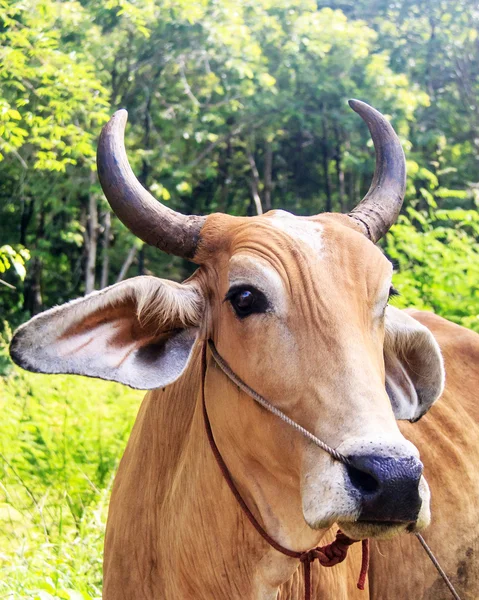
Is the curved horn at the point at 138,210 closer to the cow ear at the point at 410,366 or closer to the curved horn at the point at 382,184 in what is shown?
the curved horn at the point at 382,184

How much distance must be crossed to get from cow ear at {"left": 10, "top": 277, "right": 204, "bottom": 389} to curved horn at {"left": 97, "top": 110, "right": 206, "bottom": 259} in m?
0.17

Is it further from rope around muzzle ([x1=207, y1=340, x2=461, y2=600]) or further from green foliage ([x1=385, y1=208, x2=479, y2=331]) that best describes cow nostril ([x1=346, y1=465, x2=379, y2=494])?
green foliage ([x1=385, y1=208, x2=479, y2=331])

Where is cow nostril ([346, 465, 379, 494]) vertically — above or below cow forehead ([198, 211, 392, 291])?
below

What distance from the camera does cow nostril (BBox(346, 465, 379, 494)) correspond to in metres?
2.03

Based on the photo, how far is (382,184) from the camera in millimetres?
3172

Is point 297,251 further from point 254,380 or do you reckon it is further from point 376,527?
point 376,527

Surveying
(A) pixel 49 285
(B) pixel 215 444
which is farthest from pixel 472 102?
(B) pixel 215 444

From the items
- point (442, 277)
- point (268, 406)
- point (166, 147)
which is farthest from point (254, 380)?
point (166, 147)

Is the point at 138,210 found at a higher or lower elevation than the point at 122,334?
higher

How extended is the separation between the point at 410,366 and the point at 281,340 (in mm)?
849

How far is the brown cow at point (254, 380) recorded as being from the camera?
215cm

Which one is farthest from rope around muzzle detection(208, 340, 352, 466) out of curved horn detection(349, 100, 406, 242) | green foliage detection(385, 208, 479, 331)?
green foliage detection(385, 208, 479, 331)

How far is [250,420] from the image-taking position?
98.0 inches

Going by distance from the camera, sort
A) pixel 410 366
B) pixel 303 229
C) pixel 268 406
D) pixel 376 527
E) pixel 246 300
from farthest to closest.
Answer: pixel 410 366
pixel 303 229
pixel 246 300
pixel 268 406
pixel 376 527
